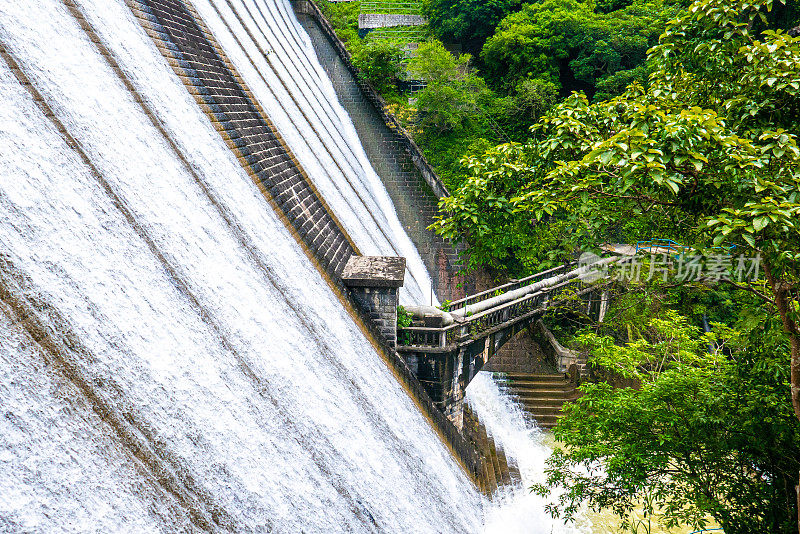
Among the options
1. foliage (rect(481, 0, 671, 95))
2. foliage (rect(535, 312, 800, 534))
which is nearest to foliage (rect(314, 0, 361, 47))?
foliage (rect(481, 0, 671, 95))

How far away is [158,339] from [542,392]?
41.8ft

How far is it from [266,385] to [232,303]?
3.09ft

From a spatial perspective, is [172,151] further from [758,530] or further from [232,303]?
[758,530]

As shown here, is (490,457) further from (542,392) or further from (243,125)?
(243,125)

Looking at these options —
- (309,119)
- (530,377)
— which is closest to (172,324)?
(309,119)

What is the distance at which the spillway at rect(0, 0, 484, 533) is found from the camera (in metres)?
3.11

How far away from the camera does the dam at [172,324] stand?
315cm

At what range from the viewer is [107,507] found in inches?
117

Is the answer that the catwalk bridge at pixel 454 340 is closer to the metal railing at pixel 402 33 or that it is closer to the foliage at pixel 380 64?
the foliage at pixel 380 64

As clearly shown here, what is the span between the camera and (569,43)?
22.7 metres

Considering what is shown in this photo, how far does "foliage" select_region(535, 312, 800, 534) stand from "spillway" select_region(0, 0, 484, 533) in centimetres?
256

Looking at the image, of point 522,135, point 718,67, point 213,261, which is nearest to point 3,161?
point 213,261

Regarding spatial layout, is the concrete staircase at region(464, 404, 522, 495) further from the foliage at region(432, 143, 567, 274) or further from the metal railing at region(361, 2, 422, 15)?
the metal railing at region(361, 2, 422, 15)

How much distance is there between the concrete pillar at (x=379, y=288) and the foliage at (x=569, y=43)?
55.8 feet
